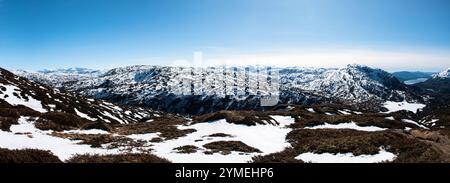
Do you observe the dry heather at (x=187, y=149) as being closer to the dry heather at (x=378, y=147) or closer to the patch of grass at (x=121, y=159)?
the dry heather at (x=378, y=147)

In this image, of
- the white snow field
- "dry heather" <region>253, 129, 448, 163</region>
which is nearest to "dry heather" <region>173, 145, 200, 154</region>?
"dry heather" <region>253, 129, 448, 163</region>

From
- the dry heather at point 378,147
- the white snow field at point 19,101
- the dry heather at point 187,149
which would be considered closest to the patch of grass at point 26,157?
the dry heather at point 187,149

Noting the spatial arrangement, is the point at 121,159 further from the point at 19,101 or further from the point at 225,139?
the point at 19,101

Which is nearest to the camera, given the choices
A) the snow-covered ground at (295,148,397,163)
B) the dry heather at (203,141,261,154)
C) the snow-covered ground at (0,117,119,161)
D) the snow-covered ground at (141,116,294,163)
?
the snow-covered ground at (295,148,397,163)

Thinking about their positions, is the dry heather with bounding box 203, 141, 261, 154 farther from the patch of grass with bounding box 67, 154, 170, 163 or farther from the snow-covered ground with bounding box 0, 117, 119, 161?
the patch of grass with bounding box 67, 154, 170, 163

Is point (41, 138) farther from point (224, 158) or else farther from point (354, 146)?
point (354, 146)
